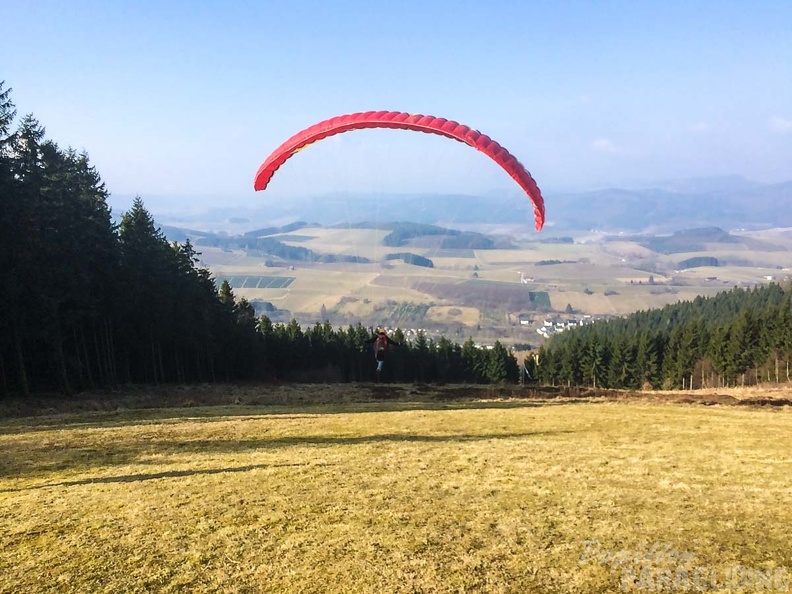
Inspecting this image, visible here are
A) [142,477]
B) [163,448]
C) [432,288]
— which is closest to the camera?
[142,477]

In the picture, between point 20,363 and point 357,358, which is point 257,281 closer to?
point 357,358

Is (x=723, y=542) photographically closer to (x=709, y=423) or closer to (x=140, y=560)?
(x=140, y=560)

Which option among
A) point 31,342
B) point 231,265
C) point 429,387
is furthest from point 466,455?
point 231,265

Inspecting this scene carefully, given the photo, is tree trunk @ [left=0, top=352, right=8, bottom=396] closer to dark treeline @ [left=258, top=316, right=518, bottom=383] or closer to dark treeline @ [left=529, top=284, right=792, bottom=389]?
dark treeline @ [left=258, top=316, right=518, bottom=383]

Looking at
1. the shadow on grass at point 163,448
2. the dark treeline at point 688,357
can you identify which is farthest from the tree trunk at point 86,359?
the dark treeline at point 688,357

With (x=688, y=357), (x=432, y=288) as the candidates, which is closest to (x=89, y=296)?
(x=688, y=357)

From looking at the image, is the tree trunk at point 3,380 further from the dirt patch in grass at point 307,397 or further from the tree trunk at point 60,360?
the tree trunk at point 60,360

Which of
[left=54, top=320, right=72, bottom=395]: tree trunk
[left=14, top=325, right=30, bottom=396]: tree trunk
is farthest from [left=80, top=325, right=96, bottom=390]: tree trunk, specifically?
[left=14, top=325, right=30, bottom=396]: tree trunk
